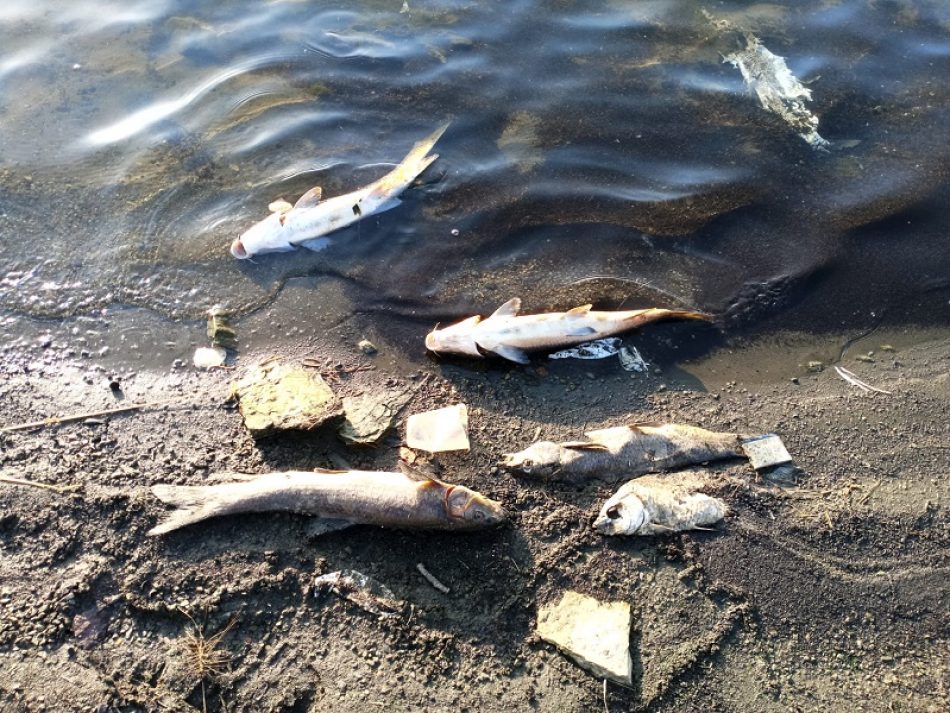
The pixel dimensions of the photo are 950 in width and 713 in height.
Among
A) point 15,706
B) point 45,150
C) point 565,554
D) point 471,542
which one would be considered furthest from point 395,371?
point 45,150

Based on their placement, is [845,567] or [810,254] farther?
[810,254]

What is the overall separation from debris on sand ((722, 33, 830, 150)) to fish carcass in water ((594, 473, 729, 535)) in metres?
4.64

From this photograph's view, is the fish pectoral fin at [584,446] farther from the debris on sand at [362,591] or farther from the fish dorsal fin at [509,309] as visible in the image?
the debris on sand at [362,591]

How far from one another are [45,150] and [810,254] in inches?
329

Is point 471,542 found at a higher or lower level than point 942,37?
lower

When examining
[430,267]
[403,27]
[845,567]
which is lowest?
[845,567]

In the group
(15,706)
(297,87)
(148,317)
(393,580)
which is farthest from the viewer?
(297,87)

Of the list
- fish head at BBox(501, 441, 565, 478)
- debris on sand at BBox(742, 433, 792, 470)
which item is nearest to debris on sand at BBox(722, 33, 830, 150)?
debris on sand at BBox(742, 433, 792, 470)

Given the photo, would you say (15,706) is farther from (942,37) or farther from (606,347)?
(942,37)

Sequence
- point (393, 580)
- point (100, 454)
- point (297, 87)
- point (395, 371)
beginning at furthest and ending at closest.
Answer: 1. point (297, 87)
2. point (395, 371)
3. point (100, 454)
4. point (393, 580)

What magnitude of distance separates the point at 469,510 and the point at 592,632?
1.08 metres

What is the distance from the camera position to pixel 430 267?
20.8 ft

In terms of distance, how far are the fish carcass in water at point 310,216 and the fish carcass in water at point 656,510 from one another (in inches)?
148

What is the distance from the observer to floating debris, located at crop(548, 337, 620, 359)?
5645 millimetres
